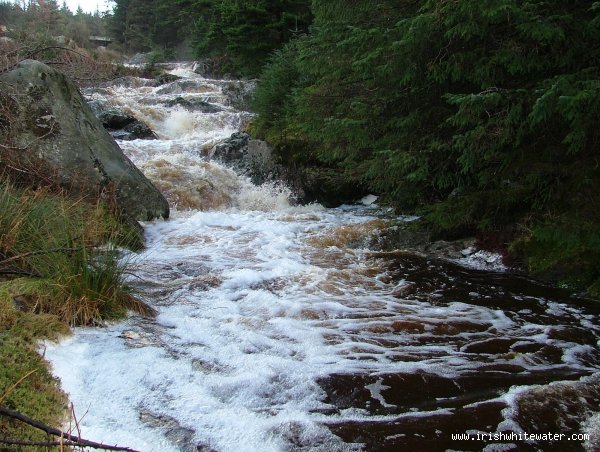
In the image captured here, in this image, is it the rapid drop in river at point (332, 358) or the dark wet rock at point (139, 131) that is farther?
the dark wet rock at point (139, 131)

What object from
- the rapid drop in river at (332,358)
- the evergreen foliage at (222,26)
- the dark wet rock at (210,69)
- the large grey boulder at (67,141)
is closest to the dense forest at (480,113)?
the rapid drop in river at (332,358)

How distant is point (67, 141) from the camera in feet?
23.3

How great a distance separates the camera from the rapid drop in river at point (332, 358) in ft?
8.15

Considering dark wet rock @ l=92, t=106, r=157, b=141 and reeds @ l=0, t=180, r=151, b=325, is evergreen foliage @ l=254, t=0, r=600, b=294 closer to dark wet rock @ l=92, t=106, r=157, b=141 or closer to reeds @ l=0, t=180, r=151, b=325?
reeds @ l=0, t=180, r=151, b=325

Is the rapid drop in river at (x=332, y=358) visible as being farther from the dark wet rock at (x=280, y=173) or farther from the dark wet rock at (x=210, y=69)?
the dark wet rock at (x=210, y=69)

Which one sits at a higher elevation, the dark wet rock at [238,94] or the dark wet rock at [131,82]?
the dark wet rock at [131,82]

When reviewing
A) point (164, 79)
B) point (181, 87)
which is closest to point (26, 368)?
point (181, 87)

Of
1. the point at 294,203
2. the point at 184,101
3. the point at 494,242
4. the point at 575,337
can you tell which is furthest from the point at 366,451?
the point at 184,101

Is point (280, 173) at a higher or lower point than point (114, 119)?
lower

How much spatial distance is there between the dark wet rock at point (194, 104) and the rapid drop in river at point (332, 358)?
427 inches

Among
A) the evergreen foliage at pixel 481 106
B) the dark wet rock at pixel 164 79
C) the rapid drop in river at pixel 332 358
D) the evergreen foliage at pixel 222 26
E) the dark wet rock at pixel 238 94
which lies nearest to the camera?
the rapid drop in river at pixel 332 358

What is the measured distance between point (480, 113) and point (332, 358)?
11.2 feet

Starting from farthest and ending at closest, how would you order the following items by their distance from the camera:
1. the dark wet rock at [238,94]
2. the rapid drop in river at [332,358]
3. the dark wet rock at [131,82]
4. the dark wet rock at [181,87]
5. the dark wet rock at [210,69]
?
the dark wet rock at [210,69] < the dark wet rock at [131,82] < the dark wet rock at [181,87] < the dark wet rock at [238,94] < the rapid drop in river at [332,358]

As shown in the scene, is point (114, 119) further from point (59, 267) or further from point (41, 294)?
point (41, 294)
